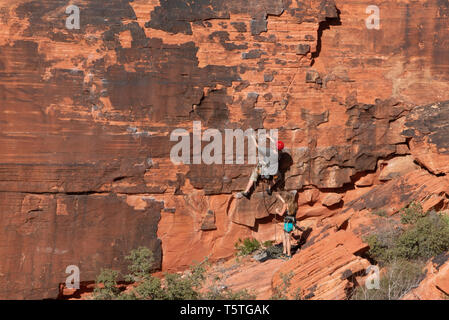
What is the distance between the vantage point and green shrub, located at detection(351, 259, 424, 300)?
8047mm

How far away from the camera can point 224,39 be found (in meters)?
9.61

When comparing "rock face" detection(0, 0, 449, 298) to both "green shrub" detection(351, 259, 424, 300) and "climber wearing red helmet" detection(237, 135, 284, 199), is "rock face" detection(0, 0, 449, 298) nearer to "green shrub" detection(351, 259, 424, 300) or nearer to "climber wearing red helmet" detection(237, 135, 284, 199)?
"climber wearing red helmet" detection(237, 135, 284, 199)

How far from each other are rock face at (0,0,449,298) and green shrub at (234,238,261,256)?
0.21 m

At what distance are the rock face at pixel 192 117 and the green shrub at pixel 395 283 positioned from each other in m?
0.33

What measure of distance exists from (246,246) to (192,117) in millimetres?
2645

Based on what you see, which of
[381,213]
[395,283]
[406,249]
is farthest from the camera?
[381,213]

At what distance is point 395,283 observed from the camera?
8164 millimetres

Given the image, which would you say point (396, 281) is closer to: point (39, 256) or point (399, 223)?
point (399, 223)

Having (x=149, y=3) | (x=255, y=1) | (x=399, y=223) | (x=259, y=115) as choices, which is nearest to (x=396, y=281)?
(x=399, y=223)

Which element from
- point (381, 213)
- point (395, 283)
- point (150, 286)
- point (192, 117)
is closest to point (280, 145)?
point (192, 117)

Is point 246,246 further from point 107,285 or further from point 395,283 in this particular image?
point 395,283

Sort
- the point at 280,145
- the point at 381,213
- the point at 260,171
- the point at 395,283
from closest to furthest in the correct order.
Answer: the point at 395,283
the point at 280,145
the point at 260,171
the point at 381,213

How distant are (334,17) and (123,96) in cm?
422

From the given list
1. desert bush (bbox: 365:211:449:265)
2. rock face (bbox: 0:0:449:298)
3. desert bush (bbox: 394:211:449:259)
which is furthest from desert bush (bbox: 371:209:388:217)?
desert bush (bbox: 394:211:449:259)
